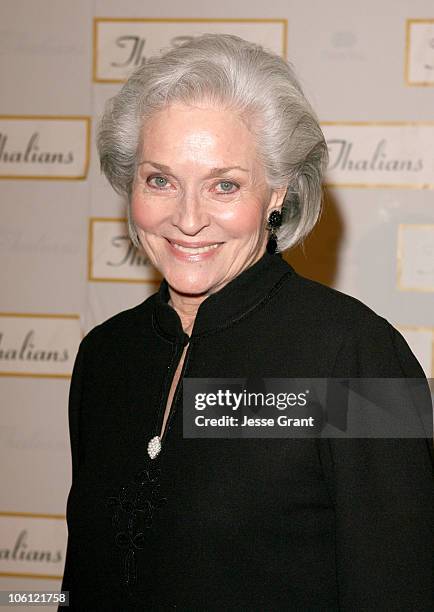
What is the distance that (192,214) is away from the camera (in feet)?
4.19

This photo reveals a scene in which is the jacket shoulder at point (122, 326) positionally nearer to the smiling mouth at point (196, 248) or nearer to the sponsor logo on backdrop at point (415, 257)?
the smiling mouth at point (196, 248)

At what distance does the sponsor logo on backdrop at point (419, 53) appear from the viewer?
8.13 ft

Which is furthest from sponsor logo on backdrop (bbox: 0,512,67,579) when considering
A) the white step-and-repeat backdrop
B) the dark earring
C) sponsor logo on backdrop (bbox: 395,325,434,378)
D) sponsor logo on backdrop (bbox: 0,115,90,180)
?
the dark earring

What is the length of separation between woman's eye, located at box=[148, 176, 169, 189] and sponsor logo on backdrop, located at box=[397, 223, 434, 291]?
4.33ft

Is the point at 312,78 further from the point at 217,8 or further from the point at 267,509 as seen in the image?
the point at 267,509

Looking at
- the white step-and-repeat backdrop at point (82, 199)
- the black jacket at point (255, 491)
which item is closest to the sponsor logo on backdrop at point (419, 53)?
the white step-and-repeat backdrop at point (82, 199)

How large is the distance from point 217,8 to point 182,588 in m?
1.86

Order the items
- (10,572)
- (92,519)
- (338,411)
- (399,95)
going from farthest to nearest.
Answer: (10,572) → (399,95) → (92,519) → (338,411)

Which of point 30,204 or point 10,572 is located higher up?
point 30,204

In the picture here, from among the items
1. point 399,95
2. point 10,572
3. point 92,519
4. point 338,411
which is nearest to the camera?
point 338,411

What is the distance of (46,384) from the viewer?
2.68 metres

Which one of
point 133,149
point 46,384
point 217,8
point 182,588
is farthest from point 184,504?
point 217,8

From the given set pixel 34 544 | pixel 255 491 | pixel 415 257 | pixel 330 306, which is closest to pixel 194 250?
pixel 330 306

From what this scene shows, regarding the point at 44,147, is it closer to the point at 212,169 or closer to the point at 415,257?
the point at 415,257
